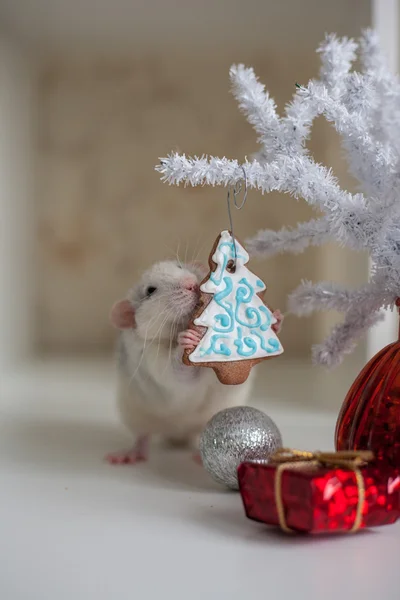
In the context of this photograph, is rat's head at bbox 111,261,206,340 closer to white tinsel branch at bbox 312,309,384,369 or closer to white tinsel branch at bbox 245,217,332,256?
white tinsel branch at bbox 245,217,332,256

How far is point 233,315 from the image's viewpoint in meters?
0.88

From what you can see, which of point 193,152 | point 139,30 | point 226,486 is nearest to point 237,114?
point 193,152

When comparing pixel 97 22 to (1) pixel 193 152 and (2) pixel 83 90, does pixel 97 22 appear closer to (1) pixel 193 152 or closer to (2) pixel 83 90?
(2) pixel 83 90

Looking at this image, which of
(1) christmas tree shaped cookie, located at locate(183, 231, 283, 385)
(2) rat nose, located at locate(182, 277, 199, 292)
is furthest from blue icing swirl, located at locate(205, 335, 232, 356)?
(2) rat nose, located at locate(182, 277, 199, 292)

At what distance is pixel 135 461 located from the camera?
106 cm

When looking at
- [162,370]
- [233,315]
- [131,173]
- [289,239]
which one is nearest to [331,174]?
[289,239]

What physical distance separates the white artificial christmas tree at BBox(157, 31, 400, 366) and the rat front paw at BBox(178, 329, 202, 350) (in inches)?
7.3

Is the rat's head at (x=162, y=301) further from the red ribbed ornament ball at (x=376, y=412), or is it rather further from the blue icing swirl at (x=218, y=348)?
the red ribbed ornament ball at (x=376, y=412)

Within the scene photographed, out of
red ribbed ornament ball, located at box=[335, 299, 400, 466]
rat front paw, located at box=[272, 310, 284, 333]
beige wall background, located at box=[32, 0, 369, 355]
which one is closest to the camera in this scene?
red ribbed ornament ball, located at box=[335, 299, 400, 466]

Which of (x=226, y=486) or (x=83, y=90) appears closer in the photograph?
(x=226, y=486)

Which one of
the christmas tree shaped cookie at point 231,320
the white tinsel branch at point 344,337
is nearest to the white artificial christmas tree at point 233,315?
the christmas tree shaped cookie at point 231,320

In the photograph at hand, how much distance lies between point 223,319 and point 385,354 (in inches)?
8.0

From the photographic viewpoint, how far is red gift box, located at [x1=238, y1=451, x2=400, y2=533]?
679 mm

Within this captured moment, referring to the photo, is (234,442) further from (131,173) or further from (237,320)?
(131,173)
